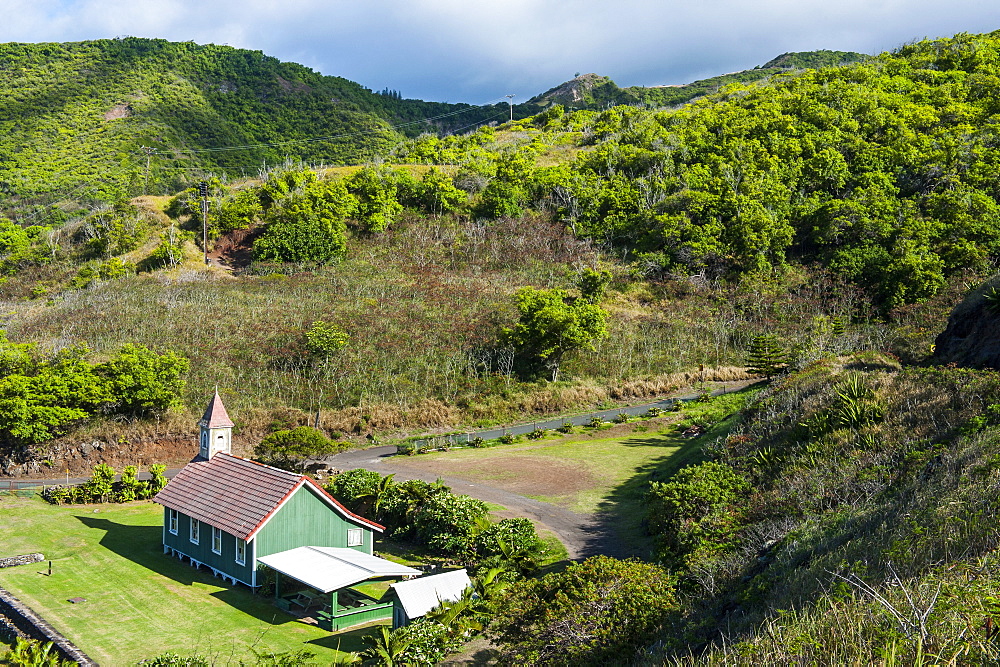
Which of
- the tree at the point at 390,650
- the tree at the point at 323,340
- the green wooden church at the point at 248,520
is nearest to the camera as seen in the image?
the tree at the point at 390,650

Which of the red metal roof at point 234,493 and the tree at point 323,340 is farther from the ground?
the tree at point 323,340

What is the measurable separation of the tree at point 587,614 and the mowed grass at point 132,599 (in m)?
4.60

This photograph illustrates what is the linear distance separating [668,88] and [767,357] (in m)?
116

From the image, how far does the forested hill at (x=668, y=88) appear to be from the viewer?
129 meters

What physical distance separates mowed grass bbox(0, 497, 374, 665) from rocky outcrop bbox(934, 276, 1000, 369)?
1786cm

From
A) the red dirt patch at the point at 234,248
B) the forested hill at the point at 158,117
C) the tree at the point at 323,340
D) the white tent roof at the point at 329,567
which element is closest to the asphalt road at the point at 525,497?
the white tent roof at the point at 329,567

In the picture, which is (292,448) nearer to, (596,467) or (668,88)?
(596,467)

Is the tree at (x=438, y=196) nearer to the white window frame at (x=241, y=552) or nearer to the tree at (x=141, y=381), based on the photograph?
the tree at (x=141, y=381)

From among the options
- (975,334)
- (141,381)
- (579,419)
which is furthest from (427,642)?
(579,419)

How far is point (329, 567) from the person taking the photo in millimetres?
19203

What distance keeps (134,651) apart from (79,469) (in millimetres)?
18399

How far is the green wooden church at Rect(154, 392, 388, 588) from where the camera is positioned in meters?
20.6

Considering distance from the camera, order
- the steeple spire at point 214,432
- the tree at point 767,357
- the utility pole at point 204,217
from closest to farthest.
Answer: the steeple spire at point 214,432 → the tree at point 767,357 → the utility pole at point 204,217

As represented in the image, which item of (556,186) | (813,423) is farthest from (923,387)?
(556,186)
